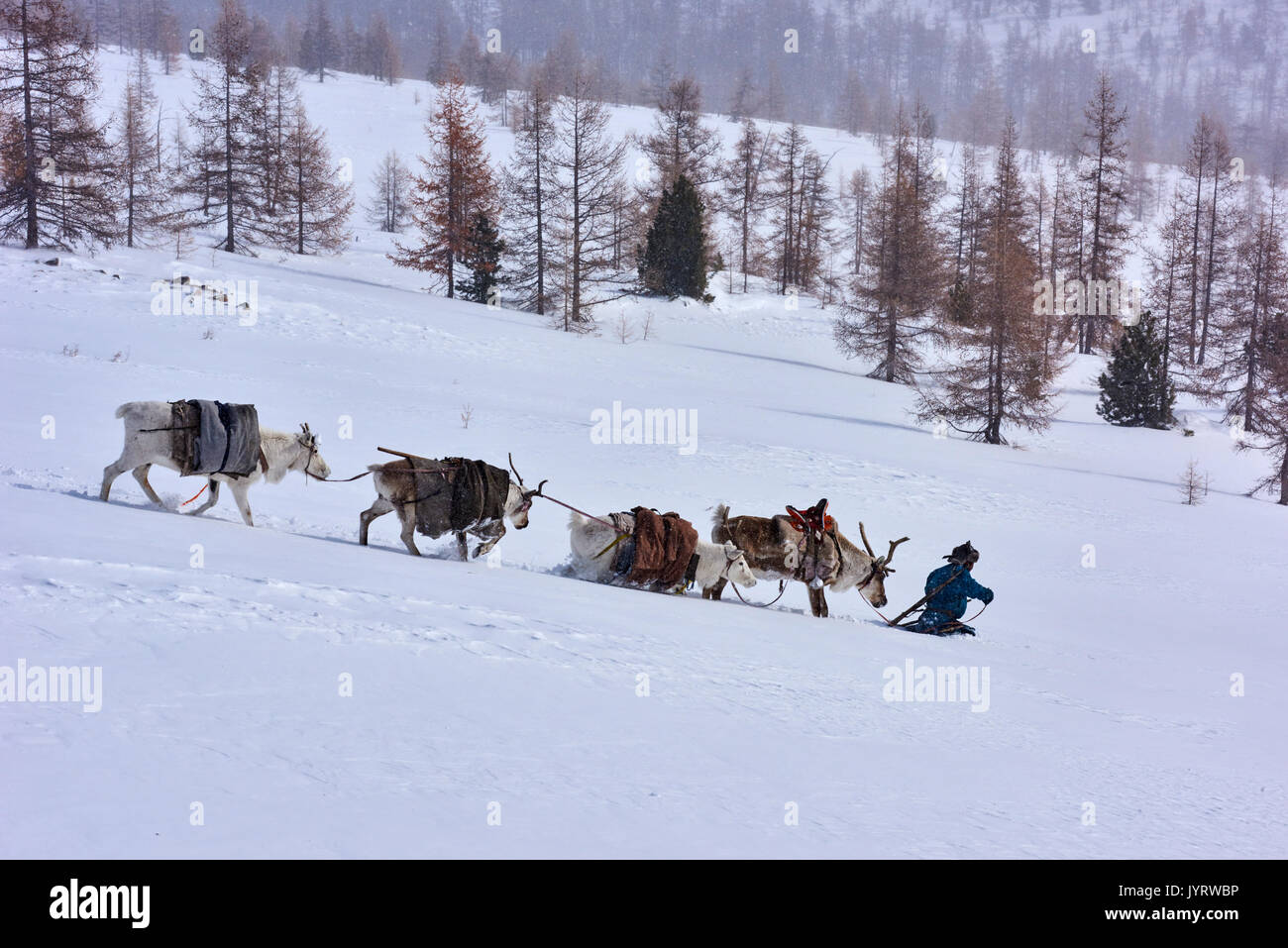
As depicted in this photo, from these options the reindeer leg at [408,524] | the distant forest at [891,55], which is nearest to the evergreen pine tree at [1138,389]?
the reindeer leg at [408,524]

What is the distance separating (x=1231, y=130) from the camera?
124 m

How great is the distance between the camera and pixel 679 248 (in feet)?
132

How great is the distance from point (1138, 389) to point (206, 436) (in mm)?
31326

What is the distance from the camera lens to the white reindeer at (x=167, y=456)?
8.09 m

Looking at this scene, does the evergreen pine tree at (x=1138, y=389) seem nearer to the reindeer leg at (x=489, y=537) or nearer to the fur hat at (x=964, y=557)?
the fur hat at (x=964, y=557)

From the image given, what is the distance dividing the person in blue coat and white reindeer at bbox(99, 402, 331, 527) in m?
5.99

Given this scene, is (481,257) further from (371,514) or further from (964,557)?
(964,557)

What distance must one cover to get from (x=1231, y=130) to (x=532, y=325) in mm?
131419

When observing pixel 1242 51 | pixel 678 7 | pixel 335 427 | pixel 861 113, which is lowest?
pixel 335 427

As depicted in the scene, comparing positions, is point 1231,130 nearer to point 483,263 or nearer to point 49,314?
point 483,263

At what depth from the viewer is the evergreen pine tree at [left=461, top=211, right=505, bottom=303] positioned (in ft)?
121

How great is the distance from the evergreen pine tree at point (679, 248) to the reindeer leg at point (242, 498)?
110ft

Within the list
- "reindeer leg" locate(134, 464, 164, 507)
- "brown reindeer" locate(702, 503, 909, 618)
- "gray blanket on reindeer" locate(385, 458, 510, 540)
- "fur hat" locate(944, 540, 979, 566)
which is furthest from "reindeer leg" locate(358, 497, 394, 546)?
"fur hat" locate(944, 540, 979, 566)
